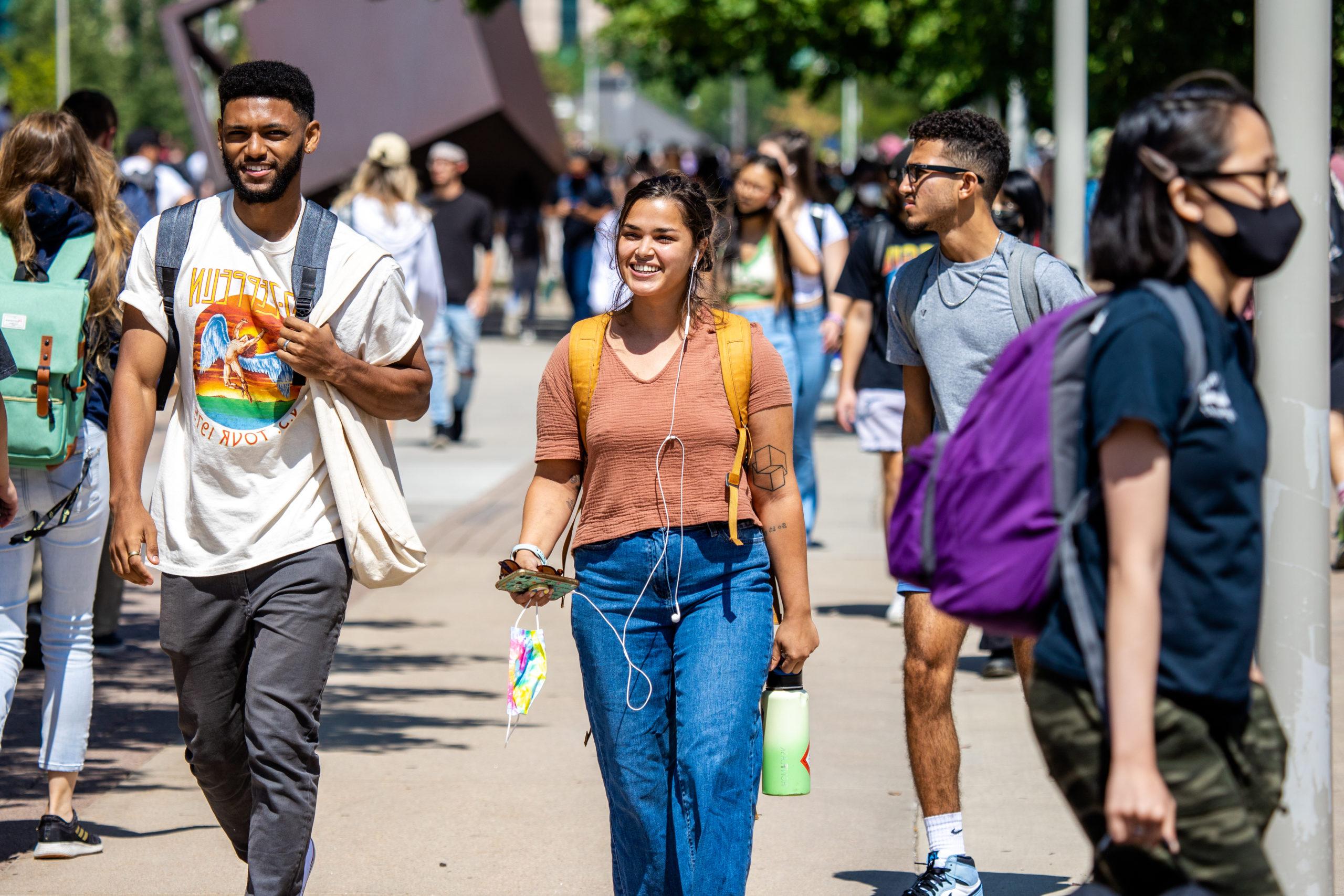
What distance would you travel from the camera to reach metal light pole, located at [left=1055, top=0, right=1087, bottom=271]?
9883 mm

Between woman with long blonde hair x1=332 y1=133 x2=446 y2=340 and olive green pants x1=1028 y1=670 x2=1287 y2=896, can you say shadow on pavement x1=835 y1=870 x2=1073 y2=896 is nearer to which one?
olive green pants x1=1028 y1=670 x2=1287 y2=896

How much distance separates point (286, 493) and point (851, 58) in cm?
2311

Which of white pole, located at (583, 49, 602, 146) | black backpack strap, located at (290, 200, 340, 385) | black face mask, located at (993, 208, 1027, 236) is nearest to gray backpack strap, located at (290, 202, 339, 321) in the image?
black backpack strap, located at (290, 200, 340, 385)

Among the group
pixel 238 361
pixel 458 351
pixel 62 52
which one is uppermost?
pixel 62 52

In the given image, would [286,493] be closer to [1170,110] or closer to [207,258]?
[207,258]

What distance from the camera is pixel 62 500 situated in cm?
484

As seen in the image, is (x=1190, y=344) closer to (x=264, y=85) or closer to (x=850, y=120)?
(x=264, y=85)

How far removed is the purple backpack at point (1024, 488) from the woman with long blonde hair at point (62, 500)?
290 centimetres

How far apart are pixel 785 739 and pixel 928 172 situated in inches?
58.0

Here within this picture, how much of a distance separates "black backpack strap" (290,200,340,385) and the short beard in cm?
9

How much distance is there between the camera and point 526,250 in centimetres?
2262

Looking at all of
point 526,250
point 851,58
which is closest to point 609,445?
point 526,250

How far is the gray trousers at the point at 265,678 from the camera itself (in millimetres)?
3961

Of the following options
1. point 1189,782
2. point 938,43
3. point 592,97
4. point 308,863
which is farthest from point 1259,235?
point 592,97
